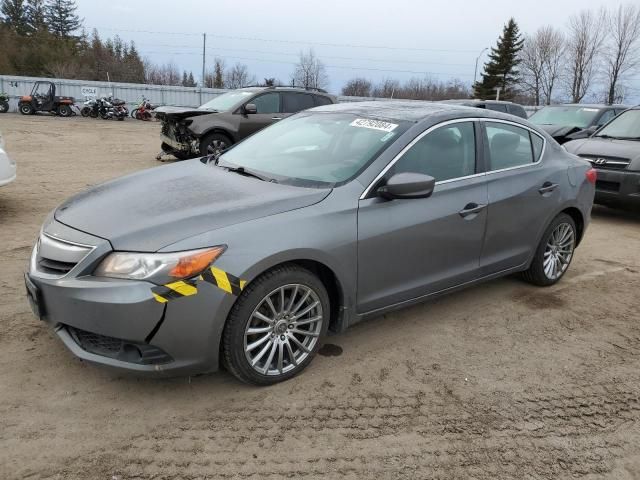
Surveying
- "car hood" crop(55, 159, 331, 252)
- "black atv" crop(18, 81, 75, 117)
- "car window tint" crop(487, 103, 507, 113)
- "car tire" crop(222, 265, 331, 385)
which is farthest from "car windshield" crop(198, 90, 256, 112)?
"black atv" crop(18, 81, 75, 117)

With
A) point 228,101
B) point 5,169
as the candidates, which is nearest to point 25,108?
point 228,101

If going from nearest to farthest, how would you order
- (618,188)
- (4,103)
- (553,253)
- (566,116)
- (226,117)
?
(553,253), (618,188), (226,117), (566,116), (4,103)

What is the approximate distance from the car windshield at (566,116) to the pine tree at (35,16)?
70.8 m

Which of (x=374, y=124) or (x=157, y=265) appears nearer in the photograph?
(x=157, y=265)

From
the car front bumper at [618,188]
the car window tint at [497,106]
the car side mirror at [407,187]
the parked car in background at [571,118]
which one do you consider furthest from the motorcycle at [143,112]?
the car side mirror at [407,187]

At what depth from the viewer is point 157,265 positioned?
8.73 ft

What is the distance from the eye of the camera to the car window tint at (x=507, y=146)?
421cm

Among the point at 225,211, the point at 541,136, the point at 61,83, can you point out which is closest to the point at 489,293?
the point at 541,136

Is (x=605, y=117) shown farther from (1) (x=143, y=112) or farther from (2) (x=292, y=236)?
(1) (x=143, y=112)

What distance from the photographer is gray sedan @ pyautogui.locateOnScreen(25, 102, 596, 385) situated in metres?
2.70

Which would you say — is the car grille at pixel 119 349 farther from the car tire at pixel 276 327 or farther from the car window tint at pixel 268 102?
the car window tint at pixel 268 102

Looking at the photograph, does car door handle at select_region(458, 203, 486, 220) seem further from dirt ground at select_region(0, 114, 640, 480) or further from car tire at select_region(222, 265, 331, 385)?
car tire at select_region(222, 265, 331, 385)

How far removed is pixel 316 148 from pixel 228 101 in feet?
26.6

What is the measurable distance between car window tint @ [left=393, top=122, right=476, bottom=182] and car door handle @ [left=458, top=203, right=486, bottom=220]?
0.79 feet
